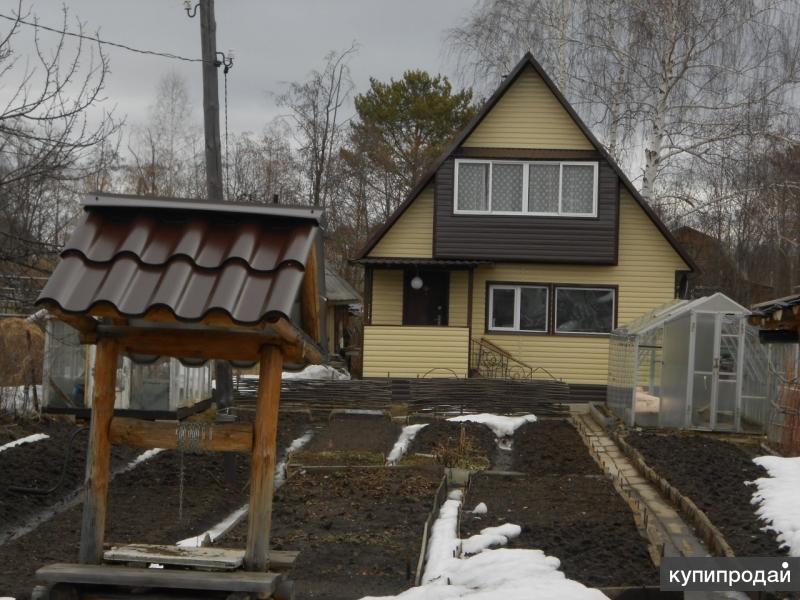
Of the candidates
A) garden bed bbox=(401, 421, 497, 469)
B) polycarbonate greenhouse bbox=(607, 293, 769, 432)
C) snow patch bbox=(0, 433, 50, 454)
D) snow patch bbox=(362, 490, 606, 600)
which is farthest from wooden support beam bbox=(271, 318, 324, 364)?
polycarbonate greenhouse bbox=(607, 293, 769, 432)

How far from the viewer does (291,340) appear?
5.50 m

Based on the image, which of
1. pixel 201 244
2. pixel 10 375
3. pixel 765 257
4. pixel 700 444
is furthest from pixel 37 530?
pixel 765 257

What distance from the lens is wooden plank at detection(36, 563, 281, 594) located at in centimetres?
520

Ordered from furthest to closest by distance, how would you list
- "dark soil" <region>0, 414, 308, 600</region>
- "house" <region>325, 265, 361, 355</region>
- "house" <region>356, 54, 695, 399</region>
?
"house" <region>325, 265, 361, 355</region> < "house" <region>356, 54, 695, 399</region> < "dark soil" <region>0, 414, 308, 600</region>

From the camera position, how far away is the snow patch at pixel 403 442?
16.6 metres

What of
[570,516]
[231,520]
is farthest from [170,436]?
[570,516]

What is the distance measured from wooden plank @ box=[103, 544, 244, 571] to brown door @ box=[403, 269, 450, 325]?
2097cm

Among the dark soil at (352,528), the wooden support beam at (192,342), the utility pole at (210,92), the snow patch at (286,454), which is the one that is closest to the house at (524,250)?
the snow patch at (286,454)

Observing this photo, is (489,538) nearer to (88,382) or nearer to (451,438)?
(451,438)

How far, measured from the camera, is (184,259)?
512 cm

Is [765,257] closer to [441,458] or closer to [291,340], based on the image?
[441,458]

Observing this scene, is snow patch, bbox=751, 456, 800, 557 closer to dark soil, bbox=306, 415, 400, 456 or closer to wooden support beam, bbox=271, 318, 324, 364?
wooden support beam, bbox=271, 318, 324, 364

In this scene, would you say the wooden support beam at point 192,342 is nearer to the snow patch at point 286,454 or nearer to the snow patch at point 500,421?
the snow patch at point 286,454

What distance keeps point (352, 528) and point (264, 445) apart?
5418mm
